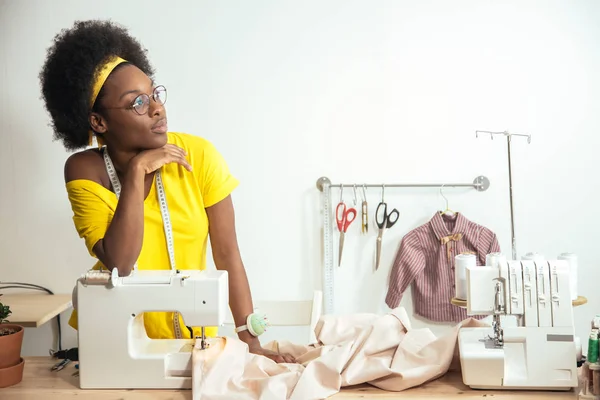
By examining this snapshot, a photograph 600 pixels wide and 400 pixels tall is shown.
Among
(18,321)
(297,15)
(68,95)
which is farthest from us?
(297,15)

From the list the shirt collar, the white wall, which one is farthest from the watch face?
the shirt collar

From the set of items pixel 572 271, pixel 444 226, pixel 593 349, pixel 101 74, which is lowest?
pixel 593 349

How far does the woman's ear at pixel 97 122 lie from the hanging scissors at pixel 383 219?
1.56 meters

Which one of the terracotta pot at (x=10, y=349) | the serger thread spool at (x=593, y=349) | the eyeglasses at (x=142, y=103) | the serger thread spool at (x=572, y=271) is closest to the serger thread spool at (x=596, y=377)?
the serger thread spool at (x=593, y=349)

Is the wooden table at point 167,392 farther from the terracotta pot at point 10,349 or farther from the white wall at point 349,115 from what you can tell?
the white wall at point 349,115

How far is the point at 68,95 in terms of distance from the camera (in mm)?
1918

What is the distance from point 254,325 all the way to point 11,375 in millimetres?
621

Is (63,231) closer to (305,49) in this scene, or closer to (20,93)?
(20,93)

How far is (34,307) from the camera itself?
297 cm

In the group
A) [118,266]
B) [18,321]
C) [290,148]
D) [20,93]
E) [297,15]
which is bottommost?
[18,321]

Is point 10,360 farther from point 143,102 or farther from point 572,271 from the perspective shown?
point 572,271

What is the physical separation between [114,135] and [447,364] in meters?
1.08

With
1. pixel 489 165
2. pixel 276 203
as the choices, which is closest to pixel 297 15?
pixel 276 203

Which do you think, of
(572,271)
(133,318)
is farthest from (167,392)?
(572,271)
